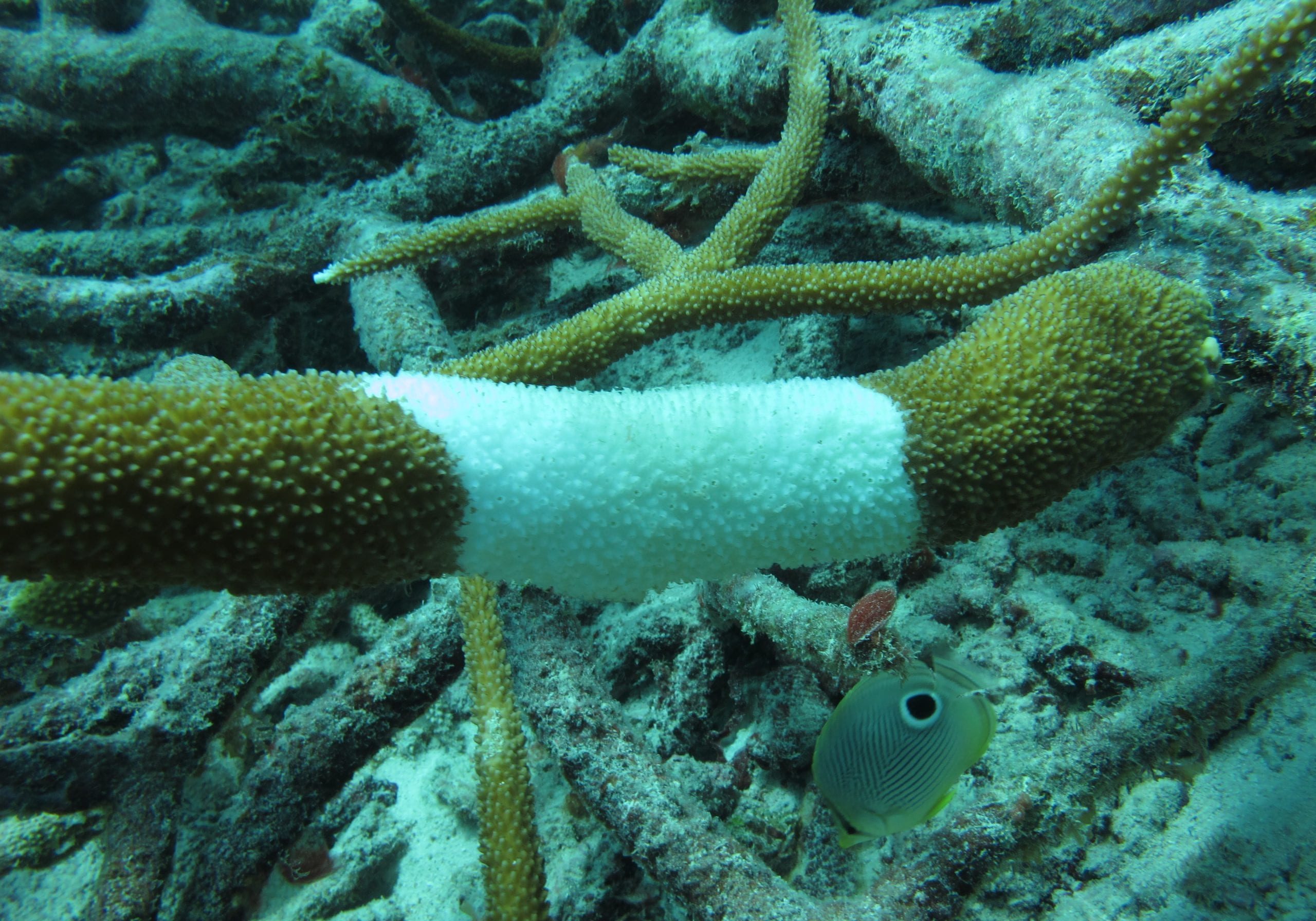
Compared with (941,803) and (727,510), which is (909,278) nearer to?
(727,510)

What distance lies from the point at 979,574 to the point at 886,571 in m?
0.34

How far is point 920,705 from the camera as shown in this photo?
5.93 ft

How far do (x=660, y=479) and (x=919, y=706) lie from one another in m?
1.08

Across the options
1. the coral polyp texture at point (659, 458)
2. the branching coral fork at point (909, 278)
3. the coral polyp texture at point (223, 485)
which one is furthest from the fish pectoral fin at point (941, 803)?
the branching coral fork at point (909, 278)

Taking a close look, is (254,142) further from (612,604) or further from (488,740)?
(488,740)

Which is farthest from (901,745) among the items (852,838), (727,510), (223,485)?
(223,485)

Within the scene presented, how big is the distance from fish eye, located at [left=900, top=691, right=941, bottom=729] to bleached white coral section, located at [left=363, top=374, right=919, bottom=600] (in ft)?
1.54

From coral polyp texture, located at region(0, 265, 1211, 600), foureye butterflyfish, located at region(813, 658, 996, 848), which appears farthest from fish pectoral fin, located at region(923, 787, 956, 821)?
coral polyp texture, located at region(0, 265, 1211, 600)

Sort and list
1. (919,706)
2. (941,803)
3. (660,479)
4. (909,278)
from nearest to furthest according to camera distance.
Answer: (660,479), (941,803), (919,706), (909,278)

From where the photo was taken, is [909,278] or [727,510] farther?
[909,278]

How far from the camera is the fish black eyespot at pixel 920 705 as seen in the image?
1.80m

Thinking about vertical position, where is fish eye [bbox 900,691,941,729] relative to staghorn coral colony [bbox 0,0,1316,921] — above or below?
below

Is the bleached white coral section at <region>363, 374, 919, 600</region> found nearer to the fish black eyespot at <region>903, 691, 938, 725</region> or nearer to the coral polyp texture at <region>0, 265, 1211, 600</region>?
the coral polyp texture at <region>0, 265, 1211, 600</region>

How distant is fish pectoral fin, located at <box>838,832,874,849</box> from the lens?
1.81 m
